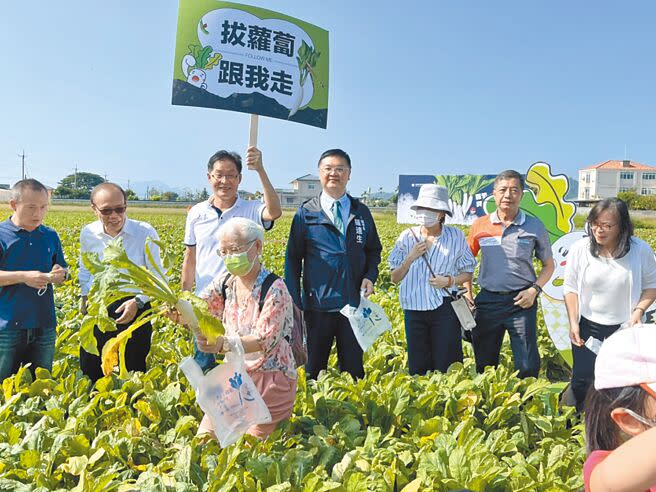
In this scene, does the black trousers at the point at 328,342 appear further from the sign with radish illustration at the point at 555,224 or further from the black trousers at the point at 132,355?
the sign with radish illustration at the point at 555,224

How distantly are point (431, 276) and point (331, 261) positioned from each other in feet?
2.55

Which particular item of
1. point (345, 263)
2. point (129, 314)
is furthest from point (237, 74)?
point (129, 314)

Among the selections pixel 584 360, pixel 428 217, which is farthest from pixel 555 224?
pixel 428 217

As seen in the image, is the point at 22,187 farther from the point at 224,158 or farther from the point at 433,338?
the point at 433,338

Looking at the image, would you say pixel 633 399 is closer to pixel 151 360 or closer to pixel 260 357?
pixel 260 357

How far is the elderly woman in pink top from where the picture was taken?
252cm

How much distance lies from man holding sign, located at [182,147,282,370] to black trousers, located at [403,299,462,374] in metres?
1.39

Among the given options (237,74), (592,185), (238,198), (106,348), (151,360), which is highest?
(592,185)

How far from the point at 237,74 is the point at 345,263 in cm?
157

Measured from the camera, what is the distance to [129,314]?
3.40 m

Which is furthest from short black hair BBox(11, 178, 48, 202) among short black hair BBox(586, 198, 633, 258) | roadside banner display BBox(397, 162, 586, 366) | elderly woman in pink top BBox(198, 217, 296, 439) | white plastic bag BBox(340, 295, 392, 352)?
short black hair BBox(586, 198, 633, 258)

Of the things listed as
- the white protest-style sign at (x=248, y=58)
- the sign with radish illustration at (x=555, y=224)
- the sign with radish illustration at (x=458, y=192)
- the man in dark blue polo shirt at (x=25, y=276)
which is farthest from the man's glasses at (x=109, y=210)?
the sign with radish illustration at (x=458, y=192)

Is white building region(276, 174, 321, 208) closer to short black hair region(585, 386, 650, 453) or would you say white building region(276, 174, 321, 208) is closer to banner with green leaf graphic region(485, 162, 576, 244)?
banner with green leaf graphic region(485, 162, 576, 244)

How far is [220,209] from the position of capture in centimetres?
379
